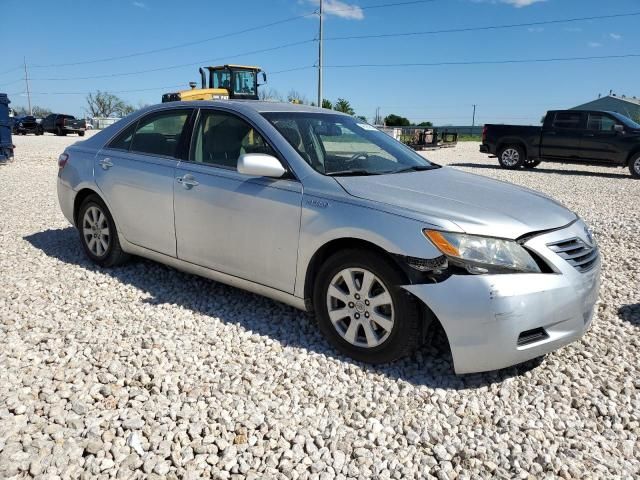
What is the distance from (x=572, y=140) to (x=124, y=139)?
46.4 ft

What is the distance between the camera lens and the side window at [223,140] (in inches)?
153

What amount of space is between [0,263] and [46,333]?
215cm

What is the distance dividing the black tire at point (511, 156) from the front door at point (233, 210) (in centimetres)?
1458

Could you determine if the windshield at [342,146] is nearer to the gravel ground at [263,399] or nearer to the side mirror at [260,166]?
the side mirror at [260,166]

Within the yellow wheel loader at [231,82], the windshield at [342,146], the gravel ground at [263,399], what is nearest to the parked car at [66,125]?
the yellow wheel loader at [231,82]

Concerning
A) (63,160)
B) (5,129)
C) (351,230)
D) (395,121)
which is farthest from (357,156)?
(395,121)

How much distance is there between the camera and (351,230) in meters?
3.13

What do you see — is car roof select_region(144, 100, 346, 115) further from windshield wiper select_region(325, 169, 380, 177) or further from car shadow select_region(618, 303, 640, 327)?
car shadow select_region(618, 303, 640, 327)

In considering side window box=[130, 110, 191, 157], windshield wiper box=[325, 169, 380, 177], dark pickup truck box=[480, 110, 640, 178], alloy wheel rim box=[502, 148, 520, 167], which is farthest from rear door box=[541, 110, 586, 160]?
side window box=[130, 110, 191, 157]

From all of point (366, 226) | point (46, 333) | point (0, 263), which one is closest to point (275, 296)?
point (366, 226)

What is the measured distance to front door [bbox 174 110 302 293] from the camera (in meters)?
3.50

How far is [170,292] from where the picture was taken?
4.53m

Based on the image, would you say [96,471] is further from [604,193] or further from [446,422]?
[604,193]

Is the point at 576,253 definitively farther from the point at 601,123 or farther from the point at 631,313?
the point at 601,123
